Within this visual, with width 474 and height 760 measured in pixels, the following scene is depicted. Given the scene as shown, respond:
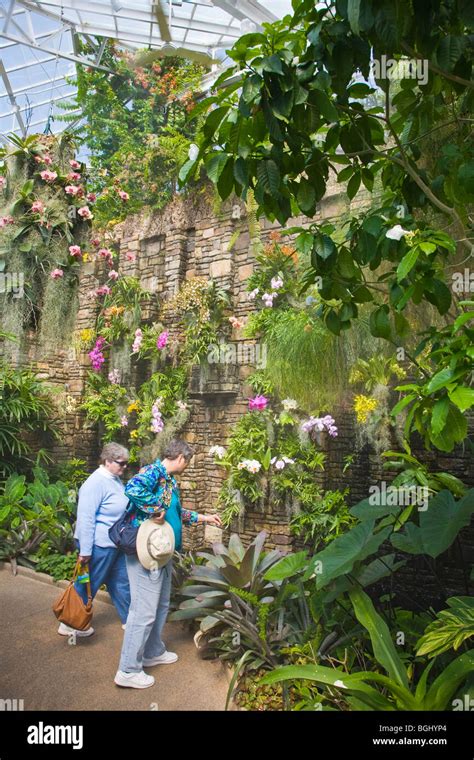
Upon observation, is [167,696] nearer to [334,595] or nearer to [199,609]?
[199,609]

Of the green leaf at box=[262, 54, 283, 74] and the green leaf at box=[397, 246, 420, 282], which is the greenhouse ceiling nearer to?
the green leaf at box=[262, 54, 283, 74]

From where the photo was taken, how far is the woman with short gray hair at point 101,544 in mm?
2553

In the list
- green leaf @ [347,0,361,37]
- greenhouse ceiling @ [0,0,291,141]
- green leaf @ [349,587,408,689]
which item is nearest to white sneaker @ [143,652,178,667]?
green leaf @ [349,587,408,689]

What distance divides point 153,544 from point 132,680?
0.57m

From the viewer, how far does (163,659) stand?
2.44m

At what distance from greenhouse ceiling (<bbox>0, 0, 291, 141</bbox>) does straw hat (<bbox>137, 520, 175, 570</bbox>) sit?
9.31ft

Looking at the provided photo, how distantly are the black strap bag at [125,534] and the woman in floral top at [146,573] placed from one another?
1.0 inches

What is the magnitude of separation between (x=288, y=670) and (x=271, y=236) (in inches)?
95.5

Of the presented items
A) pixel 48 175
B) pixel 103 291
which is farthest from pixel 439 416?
pixel 48 175

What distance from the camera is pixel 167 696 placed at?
222 centimetres

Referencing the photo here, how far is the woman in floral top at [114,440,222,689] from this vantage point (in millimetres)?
2268

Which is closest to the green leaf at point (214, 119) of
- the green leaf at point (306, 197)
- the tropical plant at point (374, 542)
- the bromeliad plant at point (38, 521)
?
the green leaf at point (306, 197)
